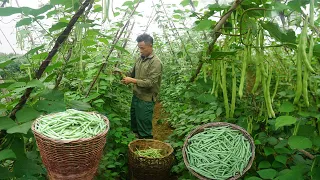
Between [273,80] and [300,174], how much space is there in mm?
826

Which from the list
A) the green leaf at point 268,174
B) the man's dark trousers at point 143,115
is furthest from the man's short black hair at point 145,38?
the green leaf at point 268,174

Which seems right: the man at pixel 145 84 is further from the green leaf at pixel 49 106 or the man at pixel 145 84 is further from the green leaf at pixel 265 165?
the green leaf at pixel 265 165

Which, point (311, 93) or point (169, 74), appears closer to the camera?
point (311, 93)

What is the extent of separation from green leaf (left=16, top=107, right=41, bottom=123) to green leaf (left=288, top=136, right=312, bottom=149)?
147 cm

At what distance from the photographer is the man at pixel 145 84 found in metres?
3.69

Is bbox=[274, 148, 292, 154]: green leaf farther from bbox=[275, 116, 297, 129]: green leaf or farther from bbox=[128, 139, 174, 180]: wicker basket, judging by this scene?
bbox=[128, 139, 174, 180]: wicker basket

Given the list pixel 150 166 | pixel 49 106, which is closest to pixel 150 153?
pixel 150 166

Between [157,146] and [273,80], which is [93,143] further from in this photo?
[157,146]

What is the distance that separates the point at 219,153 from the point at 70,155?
3.44ft

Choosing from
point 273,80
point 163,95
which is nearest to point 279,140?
point 273,80

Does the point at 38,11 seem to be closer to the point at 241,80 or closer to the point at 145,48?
the point at 241,80

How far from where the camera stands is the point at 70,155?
4.64ft

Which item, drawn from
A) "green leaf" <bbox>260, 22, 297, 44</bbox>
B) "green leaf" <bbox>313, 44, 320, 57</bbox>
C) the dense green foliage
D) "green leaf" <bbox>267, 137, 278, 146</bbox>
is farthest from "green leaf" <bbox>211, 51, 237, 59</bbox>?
"green leaf" <bbox>267, 137, 278, 146</bbox>

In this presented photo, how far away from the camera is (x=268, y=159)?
7.02 feet
